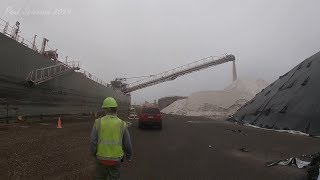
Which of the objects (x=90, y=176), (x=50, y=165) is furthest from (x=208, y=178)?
(x=50, y=165)

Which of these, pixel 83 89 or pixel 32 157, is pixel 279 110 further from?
pixel 83 89

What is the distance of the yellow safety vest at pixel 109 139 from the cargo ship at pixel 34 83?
20.3 m

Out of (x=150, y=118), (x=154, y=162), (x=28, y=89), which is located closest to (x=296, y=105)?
(x=150, y=118)

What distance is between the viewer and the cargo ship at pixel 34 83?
24578 mm

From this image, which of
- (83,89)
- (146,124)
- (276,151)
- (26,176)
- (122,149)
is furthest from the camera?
(83,89)

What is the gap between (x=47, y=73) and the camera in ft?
114

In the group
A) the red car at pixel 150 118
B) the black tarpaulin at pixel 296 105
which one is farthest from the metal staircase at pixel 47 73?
the black tarpaulin at pixel 296 105

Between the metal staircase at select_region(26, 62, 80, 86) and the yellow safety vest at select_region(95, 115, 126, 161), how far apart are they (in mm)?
25271

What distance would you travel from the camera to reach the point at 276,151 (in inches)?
566

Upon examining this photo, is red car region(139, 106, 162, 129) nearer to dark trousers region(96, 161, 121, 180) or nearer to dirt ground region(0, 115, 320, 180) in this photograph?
dirt ground region(0, 115, 320, 180)

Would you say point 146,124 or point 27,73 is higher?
point 27,73

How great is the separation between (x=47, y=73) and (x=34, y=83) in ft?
20.8

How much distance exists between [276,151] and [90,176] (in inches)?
367

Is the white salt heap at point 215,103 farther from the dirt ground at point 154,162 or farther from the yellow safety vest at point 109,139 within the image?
the yellow safety vest at point 109,139
